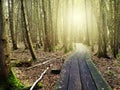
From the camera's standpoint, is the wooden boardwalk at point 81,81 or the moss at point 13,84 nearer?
the moss at point 13,84

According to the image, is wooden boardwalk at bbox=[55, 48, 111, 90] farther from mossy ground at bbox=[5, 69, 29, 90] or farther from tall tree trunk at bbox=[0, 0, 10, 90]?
tall tree trunk at bbox=[0, 0, 10, 90]

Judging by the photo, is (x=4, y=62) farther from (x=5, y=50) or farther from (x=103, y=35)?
(x=103, y=35)

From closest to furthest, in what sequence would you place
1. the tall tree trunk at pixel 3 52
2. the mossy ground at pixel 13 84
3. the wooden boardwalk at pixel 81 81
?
1. the tall tree trunk at pixel 3 52
2. the mossy ground at pixel 13 84
3. the wooden boardwalk at pixel 81 81

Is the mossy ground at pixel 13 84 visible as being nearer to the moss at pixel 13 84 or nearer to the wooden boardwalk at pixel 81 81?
the moss at pixel 13 84

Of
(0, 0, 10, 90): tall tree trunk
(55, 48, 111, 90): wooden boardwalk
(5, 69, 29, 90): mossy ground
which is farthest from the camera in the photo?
(55, 48, 111, 90): wooden boardwalk

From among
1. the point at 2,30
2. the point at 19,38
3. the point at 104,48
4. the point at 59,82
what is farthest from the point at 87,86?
the point at 19,38

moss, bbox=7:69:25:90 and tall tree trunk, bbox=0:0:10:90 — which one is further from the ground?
tall tree trunk, bbox=0:0:10:90

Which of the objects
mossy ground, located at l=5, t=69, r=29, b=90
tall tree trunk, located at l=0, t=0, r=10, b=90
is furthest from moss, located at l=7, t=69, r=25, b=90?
tall tree trunk, located at l=0, t=0, r=10, b=90

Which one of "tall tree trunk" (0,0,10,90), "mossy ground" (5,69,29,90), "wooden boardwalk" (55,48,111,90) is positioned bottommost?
"wooden boardwalk" (55,48,111,90)

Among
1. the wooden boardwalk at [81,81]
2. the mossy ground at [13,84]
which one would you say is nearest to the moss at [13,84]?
the mossy ground at [13,84]

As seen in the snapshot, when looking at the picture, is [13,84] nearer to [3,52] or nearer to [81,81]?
[3,52]

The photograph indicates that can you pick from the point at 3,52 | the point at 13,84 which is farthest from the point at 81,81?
the point at 3,52

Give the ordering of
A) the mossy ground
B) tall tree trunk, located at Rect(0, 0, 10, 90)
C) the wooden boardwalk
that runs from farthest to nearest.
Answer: the wooden boardwalk, the mossy ground, tall tree trunk, located at Rect(0, 0, 10, 90)

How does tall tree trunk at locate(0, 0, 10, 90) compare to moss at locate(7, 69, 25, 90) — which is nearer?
tall tree trunk at locate(0, 0, 10, 90)
